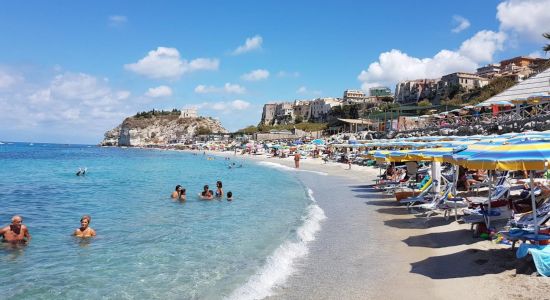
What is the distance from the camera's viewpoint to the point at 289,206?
50.7 feet

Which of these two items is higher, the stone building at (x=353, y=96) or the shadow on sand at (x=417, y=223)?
the stone building at (x=353, y=96)

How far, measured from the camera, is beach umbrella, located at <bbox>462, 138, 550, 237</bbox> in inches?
227

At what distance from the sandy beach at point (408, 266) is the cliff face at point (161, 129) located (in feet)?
501

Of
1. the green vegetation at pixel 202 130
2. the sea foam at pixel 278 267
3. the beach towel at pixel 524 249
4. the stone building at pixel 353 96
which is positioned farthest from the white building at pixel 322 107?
the beach towel at pixel 524 249

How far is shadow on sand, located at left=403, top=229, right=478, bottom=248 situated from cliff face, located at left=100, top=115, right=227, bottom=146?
153 meters

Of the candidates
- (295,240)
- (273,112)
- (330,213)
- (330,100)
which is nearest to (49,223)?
(295,240)

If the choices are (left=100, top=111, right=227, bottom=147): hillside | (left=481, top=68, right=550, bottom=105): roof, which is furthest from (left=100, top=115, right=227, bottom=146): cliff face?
(left=481, top=68, right=550, bottom=105): roof

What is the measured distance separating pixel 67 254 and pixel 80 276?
5.74 ft

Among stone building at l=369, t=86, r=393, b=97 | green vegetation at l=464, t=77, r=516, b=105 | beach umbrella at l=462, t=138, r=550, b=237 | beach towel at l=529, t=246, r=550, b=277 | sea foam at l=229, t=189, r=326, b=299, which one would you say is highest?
stone building at l=369, t=86, r=393, b=97

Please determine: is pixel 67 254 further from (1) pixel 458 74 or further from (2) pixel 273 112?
(2) pixel 273 112

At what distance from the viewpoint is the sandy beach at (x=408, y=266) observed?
5.91 m

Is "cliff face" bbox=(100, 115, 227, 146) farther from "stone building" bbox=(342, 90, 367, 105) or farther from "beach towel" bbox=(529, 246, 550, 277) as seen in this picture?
"beach towel" bbox=(529, 246, 550, 277)

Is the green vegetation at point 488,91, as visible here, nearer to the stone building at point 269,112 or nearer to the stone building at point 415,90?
the stone building at point 415,90

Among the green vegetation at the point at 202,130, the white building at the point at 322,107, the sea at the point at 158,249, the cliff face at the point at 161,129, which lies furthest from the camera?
the cliff face at the point at 161,129
